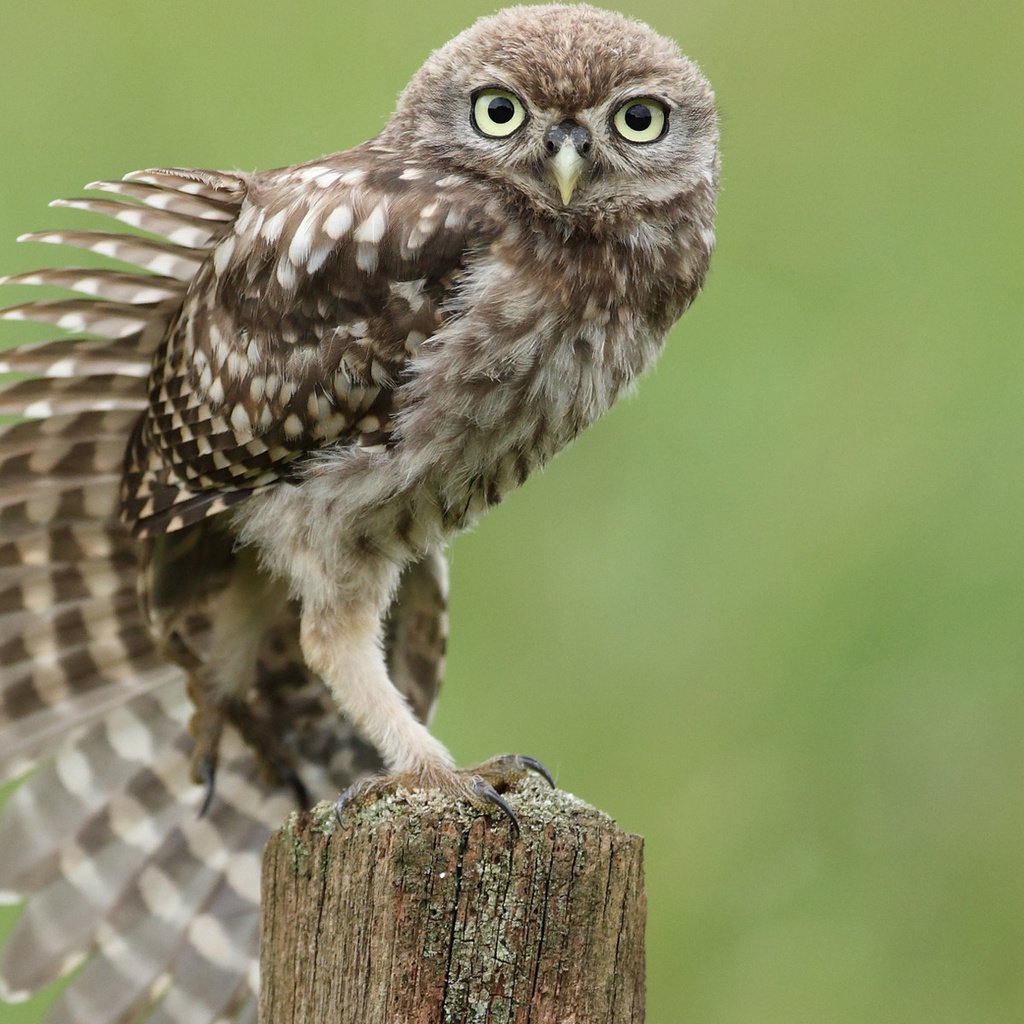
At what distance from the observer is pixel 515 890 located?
2.41m

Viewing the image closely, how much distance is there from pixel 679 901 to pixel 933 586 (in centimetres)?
122

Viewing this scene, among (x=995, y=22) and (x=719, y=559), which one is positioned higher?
(x=995, y=22)

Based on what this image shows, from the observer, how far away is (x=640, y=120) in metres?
3.24

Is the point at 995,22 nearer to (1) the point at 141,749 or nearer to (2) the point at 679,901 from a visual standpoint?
(2) the point at 679,901

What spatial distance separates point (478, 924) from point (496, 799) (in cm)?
27

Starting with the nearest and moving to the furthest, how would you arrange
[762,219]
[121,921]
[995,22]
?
[121,921]
[762,219]
[995,22]

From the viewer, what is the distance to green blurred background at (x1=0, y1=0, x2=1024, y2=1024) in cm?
476

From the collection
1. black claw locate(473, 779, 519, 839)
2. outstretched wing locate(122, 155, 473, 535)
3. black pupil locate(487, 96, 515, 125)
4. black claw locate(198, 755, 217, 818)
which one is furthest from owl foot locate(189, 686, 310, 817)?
black pupil locate(487, 96, 515, 125)

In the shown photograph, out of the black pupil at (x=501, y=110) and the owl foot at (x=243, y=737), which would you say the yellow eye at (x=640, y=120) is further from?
the owl foot at (x=243, y=737)

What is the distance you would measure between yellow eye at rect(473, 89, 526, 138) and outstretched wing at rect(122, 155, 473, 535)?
0.49 feet

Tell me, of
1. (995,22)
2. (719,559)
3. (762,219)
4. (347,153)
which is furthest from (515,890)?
(995,22)

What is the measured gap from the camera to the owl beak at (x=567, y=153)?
3043 millimetres

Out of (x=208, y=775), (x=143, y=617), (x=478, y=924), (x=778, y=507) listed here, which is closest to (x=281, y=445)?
(x=143, y=617)

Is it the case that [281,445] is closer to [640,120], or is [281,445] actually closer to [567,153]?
[567,153]
